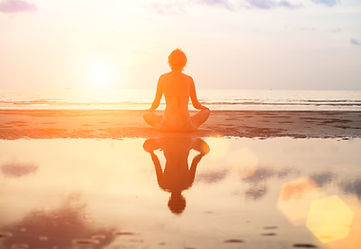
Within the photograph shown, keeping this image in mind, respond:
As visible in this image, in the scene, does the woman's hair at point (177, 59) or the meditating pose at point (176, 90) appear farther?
the meditating pose at point (176, 90)

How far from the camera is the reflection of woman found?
5.43 meters

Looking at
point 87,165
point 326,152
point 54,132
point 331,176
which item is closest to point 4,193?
point 87,165

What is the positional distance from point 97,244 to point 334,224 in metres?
2.26

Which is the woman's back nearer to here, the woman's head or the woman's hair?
the woman's hair

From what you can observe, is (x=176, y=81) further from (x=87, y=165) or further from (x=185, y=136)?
(x=87, y=165)

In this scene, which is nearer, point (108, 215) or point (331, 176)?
point (108, 215)

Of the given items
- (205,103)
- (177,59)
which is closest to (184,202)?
(177,59)

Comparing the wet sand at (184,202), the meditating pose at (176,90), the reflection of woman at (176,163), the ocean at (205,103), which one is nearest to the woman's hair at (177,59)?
the meditating pose at (176,90)

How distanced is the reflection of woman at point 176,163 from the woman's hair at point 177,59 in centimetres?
206

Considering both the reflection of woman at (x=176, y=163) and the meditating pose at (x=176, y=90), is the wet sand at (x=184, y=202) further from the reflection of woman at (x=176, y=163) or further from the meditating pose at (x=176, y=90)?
the meditating pose at (x=176, y=90)

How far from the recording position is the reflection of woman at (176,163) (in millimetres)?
5430

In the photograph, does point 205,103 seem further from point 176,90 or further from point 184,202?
point 184,202

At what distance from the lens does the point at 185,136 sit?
12383 mm

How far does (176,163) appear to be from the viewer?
788 centimetres
